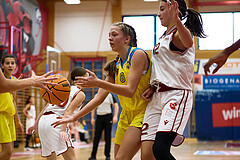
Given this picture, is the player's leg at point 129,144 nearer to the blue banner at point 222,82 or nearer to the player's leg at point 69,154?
the player's leg at point 69,154

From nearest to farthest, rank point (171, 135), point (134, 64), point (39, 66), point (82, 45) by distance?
point (171, 135) < point (134, 64) < point (39, 66) < point (82, 45)

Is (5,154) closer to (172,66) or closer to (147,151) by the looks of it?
(147,151)

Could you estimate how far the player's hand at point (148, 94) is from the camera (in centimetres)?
348

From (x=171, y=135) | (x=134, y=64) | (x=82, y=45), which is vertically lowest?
(x=171, y=135)

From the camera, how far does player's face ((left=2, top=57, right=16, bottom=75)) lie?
552 cm

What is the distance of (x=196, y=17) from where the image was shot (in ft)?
11.5

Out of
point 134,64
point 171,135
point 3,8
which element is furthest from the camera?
point 3,8

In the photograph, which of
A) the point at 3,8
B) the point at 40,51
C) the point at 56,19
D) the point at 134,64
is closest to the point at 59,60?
the point at 40,51

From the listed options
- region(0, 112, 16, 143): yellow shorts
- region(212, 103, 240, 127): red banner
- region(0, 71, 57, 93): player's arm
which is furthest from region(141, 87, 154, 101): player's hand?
region(212, 103, 240, 127): red banner

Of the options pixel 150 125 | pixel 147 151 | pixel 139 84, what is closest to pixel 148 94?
pixel 139 84

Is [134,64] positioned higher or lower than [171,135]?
higher

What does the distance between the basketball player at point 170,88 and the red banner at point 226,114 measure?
12065mm

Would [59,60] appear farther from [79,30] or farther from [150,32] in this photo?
[150,32]

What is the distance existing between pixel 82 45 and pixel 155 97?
15048 millimetres
